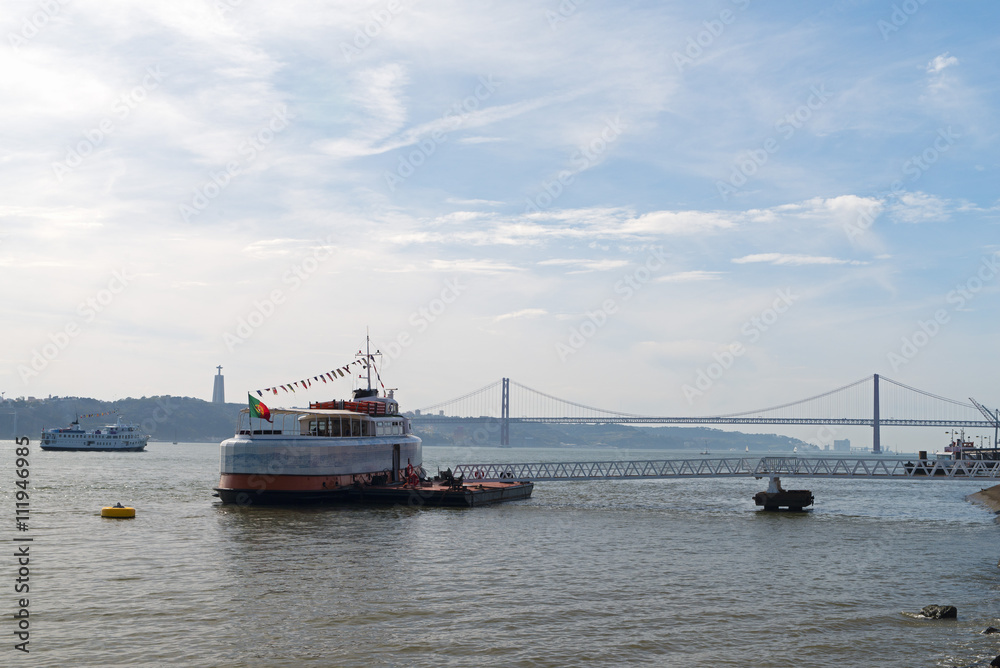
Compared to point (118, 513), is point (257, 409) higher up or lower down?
higher up

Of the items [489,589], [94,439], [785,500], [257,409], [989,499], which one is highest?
[257,409]

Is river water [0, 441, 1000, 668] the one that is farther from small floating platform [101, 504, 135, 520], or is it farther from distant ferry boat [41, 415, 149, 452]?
distant ferry boat [41, 415, 149, 452]

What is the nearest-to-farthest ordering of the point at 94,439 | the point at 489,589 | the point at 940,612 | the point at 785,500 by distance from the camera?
the point at 940,612, the point at 489,589, the point at 785,500, the point at 94,439

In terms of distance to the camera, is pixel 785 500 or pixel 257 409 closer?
pixel 257 409

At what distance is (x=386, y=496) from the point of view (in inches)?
2216

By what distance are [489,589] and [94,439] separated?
587 feet

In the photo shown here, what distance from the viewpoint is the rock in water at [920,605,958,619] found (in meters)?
25.5

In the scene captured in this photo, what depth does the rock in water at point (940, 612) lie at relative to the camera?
2555cm

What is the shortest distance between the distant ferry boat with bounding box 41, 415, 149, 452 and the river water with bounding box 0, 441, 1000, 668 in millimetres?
140978

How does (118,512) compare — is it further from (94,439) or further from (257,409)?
(94,439)

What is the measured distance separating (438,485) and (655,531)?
19203 mm

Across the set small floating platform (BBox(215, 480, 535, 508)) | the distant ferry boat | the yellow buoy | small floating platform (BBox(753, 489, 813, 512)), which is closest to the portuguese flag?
small floating platform (BBox(215, 480, 535, 508))

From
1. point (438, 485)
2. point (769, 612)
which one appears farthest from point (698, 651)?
point (438, 485)

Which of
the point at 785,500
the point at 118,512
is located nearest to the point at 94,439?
the point at 118,512
